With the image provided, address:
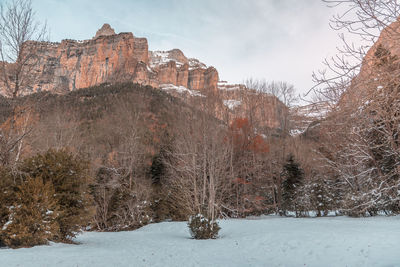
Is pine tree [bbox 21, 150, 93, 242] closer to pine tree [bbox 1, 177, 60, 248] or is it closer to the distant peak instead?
pine tree [bbox 1, 177, 60, 248]

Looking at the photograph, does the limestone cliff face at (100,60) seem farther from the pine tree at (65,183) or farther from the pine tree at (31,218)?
the pine tree at (31,218)

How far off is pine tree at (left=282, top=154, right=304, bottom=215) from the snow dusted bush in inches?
463

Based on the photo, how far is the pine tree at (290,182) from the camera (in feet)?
67.2

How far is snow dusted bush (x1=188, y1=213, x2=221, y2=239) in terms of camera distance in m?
10.6

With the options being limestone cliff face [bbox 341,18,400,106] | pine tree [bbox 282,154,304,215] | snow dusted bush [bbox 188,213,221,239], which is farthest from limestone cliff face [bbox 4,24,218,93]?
limestone cliff face [bbox 341,18,400,106]

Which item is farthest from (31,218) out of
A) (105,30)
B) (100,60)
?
(105,30)

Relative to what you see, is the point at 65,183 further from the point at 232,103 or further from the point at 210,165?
the point at 232,103

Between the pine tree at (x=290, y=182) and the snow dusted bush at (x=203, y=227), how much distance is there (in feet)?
38.6

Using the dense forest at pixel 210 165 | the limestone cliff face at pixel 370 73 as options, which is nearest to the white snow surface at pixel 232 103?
the dense forest at pixel 210 165

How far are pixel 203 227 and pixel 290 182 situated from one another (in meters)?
12.5

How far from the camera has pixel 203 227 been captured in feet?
35.0

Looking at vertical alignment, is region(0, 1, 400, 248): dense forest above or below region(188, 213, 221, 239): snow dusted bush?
above

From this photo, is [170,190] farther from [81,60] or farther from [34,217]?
[81,60]

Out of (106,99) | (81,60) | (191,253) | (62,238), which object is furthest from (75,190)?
(81,60)
